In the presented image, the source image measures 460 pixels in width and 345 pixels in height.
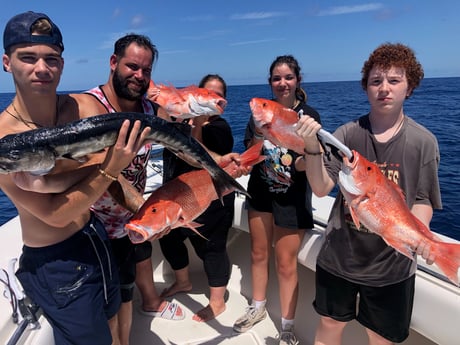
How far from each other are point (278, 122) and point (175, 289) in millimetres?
2664

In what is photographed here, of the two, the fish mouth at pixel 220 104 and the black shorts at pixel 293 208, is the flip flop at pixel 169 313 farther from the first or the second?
the fish mouth at pixel 220 104

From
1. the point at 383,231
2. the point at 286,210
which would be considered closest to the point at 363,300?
the point at 383,231

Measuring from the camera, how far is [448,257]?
5.81ft

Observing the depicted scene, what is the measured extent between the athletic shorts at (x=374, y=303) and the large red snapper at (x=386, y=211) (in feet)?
1.43

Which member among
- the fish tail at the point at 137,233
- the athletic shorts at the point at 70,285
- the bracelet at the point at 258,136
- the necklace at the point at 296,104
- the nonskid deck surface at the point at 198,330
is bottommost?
the nonskid deck surface at the point at 198,330

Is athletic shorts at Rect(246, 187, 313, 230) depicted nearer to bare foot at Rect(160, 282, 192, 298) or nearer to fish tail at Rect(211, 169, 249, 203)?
fish tail at Rect(211, 169, 249, 203)

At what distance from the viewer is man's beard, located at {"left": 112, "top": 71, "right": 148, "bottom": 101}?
2377 millimetres

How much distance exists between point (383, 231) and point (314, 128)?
692 mm

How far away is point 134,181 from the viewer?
2564 mm

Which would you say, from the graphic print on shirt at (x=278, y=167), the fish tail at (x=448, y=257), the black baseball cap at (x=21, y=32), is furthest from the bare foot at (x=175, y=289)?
the black baseball cap at (x=21, y=32)

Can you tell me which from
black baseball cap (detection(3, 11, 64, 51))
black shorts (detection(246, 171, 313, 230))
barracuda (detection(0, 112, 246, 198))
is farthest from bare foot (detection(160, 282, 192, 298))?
black baseball cap (detection(3, 11, 64, 51))

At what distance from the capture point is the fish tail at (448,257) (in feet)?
5.78

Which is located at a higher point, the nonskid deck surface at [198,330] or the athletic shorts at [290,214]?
the athletic shorts at [290,214]

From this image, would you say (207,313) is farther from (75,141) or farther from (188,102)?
(75,141)
